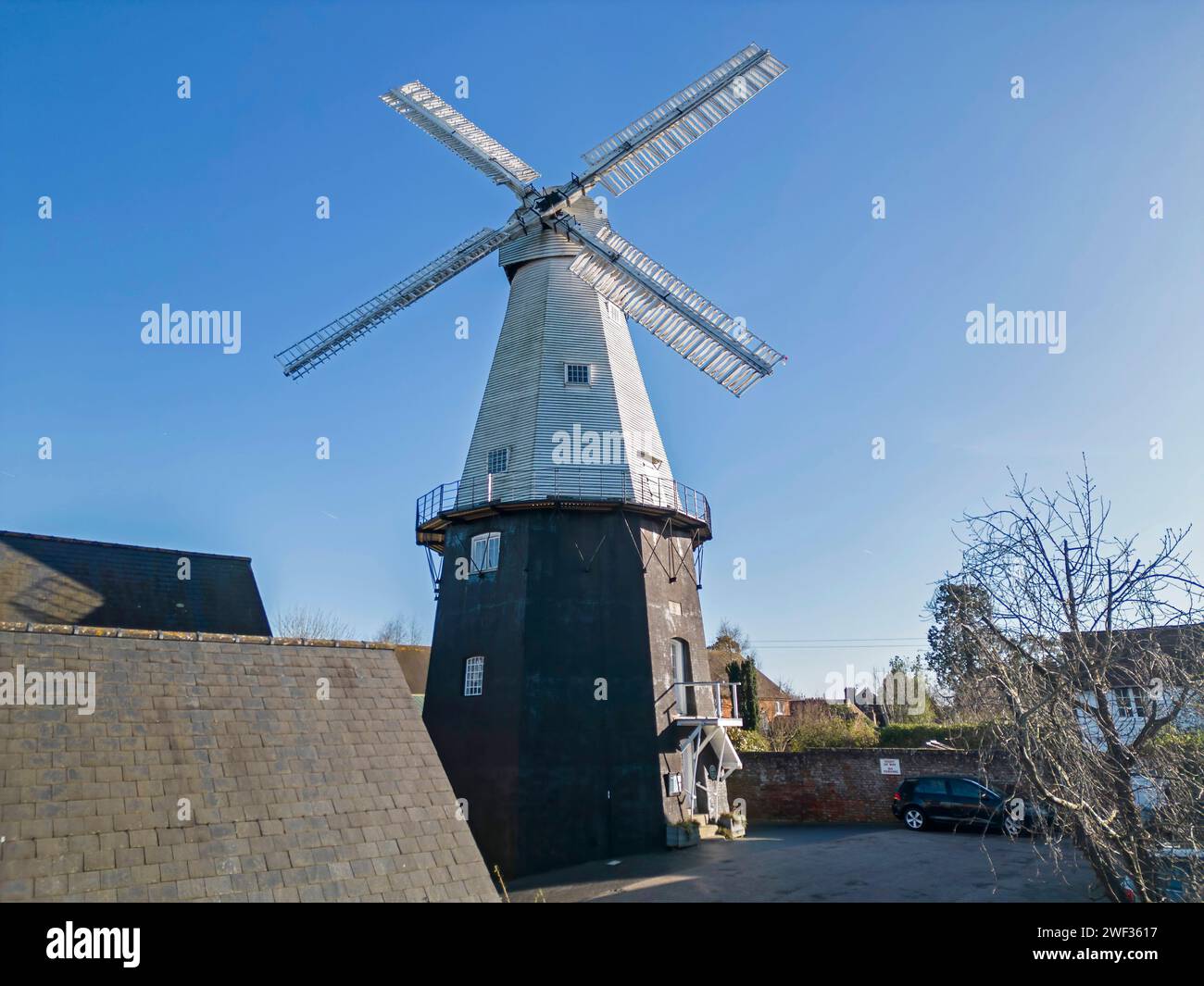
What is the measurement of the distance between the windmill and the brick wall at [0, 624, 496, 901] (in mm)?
7482

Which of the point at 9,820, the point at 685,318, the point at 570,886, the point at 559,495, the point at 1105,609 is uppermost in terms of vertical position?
the point at 685,318

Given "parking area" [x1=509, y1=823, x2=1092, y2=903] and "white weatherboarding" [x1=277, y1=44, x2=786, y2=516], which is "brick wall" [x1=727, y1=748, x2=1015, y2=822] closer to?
"parking area" [x1=509, y1=823, x2=1092, y2=903]

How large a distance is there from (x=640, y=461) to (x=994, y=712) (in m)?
13.4

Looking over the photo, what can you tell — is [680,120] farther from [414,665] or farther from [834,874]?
[414,665]

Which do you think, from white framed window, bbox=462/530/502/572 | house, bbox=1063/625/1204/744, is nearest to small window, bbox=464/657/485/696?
white framed window, bbox=462/530/502/572

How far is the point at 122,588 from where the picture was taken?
2052cm

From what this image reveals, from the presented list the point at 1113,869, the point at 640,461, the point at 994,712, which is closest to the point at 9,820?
the point at 994,712

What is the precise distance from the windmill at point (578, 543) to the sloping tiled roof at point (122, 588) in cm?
603

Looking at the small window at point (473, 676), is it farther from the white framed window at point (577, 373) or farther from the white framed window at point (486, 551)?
the white framed window at point (577, 373)

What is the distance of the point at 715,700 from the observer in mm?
20672

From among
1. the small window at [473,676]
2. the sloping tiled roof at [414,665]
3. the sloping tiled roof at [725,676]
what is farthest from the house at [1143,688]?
the sloping tiled roof at [414,665]

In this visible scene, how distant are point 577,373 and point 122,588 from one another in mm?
13758

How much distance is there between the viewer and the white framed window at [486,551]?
774 inches
